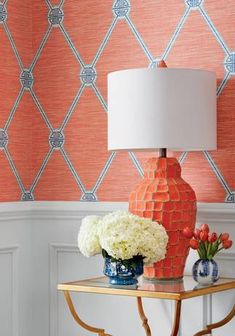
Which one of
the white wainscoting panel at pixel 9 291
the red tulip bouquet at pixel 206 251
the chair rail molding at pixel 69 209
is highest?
the chair rail molding at pixel 69 209

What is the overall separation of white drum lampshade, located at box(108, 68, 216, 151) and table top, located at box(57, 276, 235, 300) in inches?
17.7

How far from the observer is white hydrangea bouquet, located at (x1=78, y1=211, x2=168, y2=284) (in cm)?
264

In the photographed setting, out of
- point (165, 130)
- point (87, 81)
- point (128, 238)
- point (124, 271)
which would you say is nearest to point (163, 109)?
point (165, 130)

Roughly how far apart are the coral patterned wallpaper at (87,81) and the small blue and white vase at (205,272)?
301mm

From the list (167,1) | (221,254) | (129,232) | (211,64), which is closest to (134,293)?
(129,232)

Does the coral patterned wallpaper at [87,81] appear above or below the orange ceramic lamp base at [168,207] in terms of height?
above

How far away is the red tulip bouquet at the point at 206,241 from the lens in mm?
2729

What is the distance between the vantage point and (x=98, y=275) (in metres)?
3.29

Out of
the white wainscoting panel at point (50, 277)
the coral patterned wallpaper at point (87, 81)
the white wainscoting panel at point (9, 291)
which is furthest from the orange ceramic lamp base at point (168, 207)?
the white wainscoting panel at point (9, 291)

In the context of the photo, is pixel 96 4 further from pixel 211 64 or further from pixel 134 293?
pixel 134 293

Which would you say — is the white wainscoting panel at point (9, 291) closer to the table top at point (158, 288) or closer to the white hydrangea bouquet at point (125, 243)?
the table top at point (158, 288)

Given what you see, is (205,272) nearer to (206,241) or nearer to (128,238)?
(206,241)

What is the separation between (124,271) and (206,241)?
290mm

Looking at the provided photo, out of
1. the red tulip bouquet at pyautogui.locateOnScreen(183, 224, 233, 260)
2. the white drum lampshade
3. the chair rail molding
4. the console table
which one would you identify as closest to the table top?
the console table
